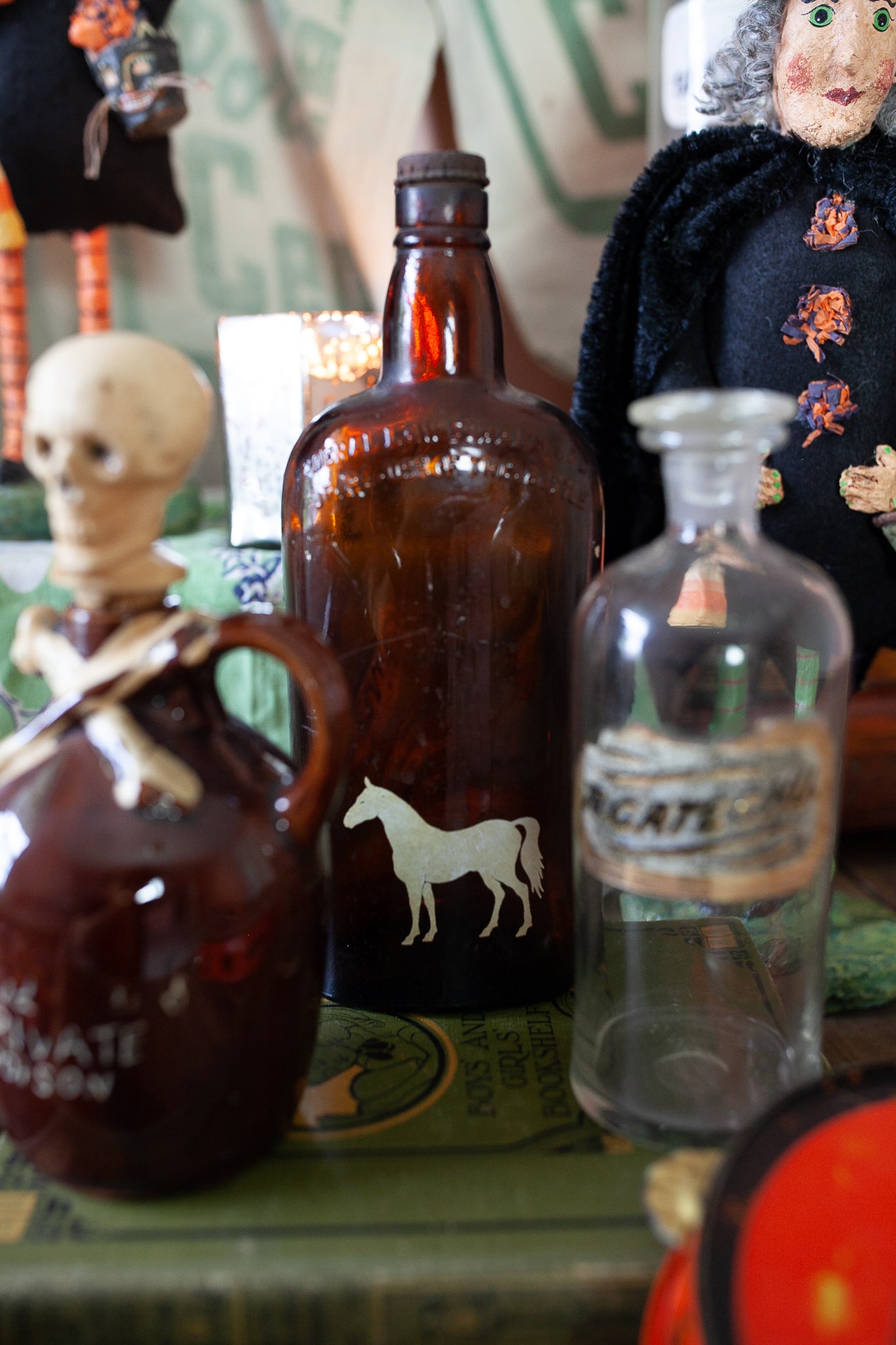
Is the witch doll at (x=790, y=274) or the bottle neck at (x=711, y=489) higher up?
the witch doll at (x=790, y=274)

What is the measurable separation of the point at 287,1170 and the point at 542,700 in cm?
23

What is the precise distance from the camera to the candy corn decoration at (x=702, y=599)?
1.51 ft

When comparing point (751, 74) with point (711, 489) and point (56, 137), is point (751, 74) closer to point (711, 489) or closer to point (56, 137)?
point (711, 489)

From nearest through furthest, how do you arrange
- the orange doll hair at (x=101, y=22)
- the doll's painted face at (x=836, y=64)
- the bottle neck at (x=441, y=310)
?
the bottle neck at (x=441, y=310), the doll's painted face at (x=836, y=64), the orange doll hair at (x=101, y=22)

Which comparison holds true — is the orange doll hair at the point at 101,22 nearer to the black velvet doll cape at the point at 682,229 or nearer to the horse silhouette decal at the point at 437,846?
the black velvet doll cape at the point at 682,229

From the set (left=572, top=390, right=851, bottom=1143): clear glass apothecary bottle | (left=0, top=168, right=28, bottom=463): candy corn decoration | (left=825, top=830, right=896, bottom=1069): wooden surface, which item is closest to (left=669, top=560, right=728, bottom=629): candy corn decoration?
(left=572, top=390, right=851, bottom=1143): clear glass apothecary bottle

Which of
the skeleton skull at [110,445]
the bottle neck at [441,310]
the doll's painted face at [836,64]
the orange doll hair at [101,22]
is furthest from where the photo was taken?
the orange doll hair at [101,22]

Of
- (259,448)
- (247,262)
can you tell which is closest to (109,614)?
(259,448)

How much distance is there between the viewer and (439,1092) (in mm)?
496

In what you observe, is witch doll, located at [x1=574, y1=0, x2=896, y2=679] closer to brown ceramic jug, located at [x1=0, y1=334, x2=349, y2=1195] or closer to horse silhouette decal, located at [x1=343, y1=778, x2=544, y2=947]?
horse silhouette decal, located at [x1=343, y1=778, x2=544, y2=947]

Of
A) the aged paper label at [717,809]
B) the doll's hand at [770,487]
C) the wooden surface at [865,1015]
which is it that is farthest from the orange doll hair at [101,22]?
the wooden surface at [865,1015]

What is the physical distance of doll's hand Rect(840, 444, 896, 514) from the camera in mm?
671

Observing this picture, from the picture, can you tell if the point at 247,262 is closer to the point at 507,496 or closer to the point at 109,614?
the point at 507,496

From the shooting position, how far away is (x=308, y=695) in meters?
0.41
